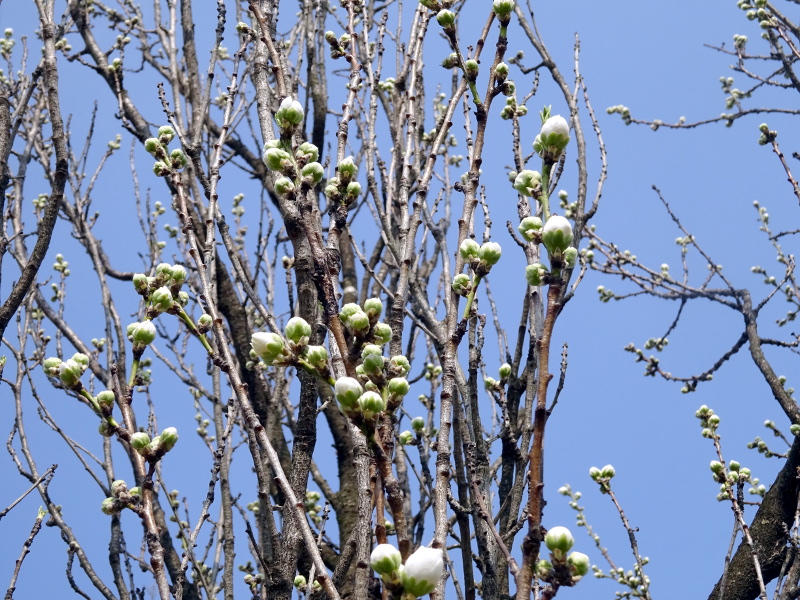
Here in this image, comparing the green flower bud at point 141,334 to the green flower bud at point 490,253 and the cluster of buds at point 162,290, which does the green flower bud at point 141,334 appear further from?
the green flower bud at point 490,253

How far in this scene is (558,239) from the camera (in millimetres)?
1006

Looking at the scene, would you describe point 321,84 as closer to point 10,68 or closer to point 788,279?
point 10,68

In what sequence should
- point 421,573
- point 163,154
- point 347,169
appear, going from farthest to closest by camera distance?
point 163,154
point 347,169
point 421,573

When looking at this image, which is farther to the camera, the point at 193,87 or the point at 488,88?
the point at 193,87

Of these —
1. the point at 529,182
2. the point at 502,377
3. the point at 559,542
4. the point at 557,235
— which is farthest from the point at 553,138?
the point at 502,377

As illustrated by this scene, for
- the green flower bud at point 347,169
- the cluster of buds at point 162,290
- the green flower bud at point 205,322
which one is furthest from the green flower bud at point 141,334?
the green flower bud at point 347,169

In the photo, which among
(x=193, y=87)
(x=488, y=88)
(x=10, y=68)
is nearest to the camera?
(x=488, y=88)

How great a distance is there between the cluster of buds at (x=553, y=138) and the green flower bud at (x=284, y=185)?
43cm

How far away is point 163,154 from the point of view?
167cm

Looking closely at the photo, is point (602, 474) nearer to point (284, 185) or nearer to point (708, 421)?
point (708, 421)

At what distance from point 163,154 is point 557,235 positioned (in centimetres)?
108

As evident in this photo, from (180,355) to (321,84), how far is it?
82.0 inches

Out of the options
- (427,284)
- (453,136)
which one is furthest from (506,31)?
(453,136)

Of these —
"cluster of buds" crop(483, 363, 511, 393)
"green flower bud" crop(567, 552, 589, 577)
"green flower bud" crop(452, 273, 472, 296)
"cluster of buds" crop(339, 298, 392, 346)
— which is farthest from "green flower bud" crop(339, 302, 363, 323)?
"cluster of buds" crop(483, 363, 511, 393)
